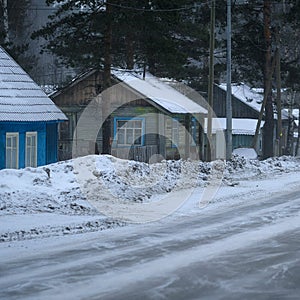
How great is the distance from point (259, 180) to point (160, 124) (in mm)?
12700

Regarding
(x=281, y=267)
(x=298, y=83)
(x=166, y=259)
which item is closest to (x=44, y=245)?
(x=166, y=259)

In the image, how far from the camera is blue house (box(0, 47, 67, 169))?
21609 millimetres

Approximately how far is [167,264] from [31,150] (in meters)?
14.2

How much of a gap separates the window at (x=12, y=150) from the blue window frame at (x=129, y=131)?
11715mm

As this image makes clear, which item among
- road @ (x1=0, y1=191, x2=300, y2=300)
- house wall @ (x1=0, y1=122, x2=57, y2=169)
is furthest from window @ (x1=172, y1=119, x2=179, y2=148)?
road @ (x1=0, y1=191, x2=300, y2=300)

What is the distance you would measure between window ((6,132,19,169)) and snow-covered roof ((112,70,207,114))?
10806 millimetres

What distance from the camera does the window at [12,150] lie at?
21.9 m

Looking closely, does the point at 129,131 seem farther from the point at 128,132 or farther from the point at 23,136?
the point at 23,136

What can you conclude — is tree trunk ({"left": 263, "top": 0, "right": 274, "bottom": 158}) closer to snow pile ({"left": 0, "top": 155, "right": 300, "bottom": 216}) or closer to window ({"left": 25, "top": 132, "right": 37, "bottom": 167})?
snow pile ({"left": 0, "top": 155, "right": 300, "bottom": 216})

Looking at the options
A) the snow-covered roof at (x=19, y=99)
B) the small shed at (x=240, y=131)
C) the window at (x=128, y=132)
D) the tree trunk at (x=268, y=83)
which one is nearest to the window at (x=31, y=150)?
the snow-covered roof at (x=19, y=99)

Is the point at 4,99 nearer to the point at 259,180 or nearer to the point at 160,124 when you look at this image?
the point at 259,180

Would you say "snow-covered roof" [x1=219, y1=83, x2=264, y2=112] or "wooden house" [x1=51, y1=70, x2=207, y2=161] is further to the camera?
"snow-covered roof" [x1=219, y1=83, x2=264, y2=112]

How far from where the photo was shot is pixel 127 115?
33.9 metres

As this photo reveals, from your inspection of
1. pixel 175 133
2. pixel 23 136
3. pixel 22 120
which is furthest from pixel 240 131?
pixel 22 120
